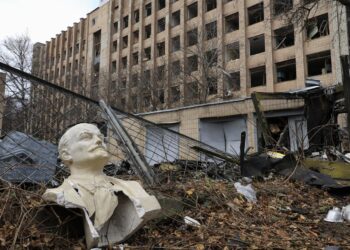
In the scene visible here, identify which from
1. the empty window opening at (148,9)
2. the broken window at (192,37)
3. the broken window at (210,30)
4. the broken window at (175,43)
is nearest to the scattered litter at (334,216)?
the broken window at (210,30)

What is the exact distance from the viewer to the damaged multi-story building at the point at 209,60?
1340cm

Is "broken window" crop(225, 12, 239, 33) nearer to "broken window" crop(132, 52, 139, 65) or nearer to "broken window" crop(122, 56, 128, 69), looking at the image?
"broken window" crop(132, 52, 139, 65)

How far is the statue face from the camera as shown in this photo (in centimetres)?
286

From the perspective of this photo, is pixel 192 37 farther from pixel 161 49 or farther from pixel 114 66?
pixel 114 66

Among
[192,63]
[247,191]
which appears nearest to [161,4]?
[192,63]

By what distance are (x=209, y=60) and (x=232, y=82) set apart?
8.40 feet

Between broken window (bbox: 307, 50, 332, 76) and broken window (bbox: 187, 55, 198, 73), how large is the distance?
858cm

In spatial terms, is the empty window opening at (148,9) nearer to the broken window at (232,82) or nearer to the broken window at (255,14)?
the broken window at (255,14)

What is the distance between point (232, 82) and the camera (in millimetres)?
26656

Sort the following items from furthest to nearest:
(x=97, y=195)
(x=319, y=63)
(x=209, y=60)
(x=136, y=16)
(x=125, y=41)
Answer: (x=125, y=41) < (x=136, y=16) < (x=209, y=60) < (x=319, y=63) < (x=97, y=195)

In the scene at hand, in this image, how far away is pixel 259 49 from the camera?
90.4 feet

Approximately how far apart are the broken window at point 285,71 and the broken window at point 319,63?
4.18 ft

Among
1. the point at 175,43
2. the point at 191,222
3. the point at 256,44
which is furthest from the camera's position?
the point at 175,43

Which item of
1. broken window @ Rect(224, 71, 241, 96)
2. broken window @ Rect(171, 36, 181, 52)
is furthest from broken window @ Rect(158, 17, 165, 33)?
broken window @ Rect(224, 71, 241, 96)
